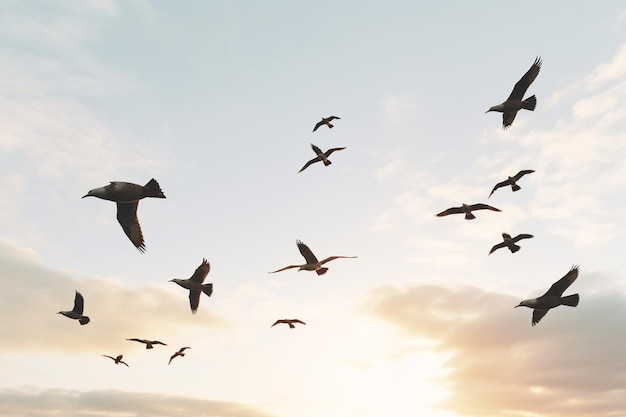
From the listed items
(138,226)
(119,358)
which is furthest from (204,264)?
(119,358)

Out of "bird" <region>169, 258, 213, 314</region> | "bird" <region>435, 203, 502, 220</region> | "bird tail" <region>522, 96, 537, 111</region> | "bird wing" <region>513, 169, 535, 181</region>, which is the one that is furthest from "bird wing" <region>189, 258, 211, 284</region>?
"bird tail" <region>522, 96, 537, 111</region>

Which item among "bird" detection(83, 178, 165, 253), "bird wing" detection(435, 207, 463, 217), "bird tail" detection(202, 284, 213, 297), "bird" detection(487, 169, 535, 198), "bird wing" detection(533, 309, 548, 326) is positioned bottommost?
"bird wing" detection(533, 309, 548, 326)

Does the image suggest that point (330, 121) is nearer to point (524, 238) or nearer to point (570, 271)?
point (524, 238)

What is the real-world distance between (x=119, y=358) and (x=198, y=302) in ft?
37.3

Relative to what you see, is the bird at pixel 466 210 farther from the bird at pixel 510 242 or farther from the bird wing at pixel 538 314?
the bird wing at pixel 538 314

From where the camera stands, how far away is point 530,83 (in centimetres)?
2695

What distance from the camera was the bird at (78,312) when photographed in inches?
1315

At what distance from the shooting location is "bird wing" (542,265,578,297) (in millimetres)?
23672

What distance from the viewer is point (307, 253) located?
27.7 meters

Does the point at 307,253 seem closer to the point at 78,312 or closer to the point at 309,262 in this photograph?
the point at 309,262

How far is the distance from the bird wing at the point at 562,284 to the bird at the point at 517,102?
798 cm

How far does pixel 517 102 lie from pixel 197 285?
59.6 ft

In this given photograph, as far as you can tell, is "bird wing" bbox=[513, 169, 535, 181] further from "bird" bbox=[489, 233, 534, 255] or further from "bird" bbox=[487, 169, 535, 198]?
"bird" bbox=[489, 233, 534, 255]

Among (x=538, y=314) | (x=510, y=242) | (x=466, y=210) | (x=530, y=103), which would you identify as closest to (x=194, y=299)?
(x=466, y=210)
